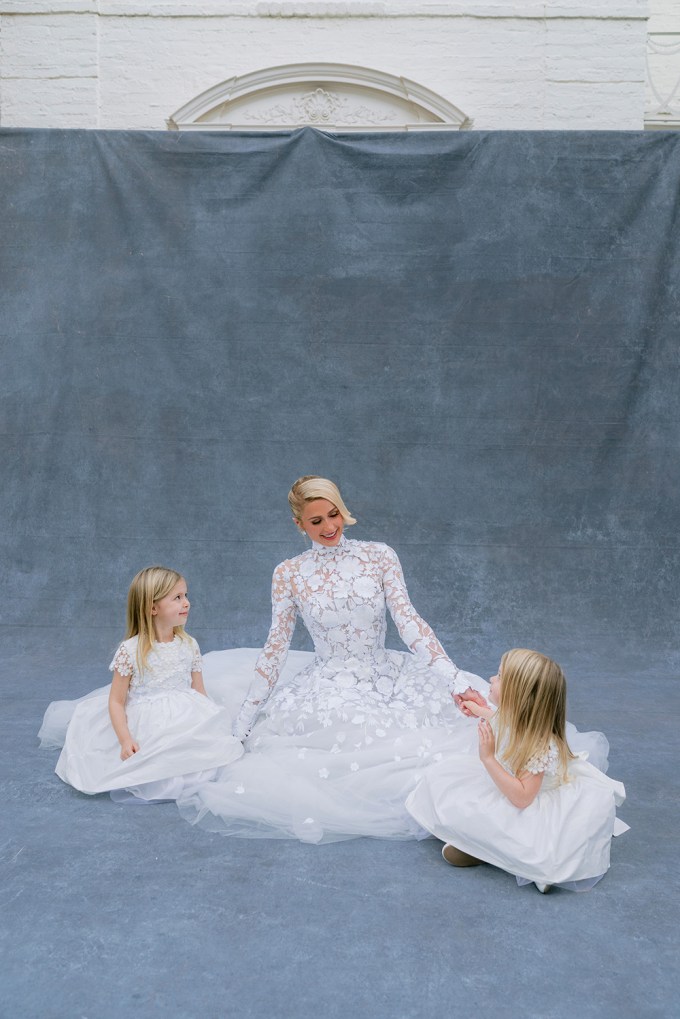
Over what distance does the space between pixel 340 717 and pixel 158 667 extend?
23.9 inches

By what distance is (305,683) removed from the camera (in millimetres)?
3264

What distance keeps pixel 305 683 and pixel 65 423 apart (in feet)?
6.99

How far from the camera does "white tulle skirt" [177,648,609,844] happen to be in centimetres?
272

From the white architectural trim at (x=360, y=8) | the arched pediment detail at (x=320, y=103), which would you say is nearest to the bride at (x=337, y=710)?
the arched pediment detail at (x=320, y=103)

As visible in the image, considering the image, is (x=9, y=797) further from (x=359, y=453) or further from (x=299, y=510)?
(x=359, y=453)

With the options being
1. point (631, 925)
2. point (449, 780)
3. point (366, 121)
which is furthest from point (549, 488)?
point (366, 121)

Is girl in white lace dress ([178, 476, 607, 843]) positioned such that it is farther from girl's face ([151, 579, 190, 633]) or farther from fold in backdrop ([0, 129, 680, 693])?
fold in backdrop ([0, 129, 680, 693])

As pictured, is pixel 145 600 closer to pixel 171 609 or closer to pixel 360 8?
pixel 171 609

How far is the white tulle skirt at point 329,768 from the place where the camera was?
272 cm

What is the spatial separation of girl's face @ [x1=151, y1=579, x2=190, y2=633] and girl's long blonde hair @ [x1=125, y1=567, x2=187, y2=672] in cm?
1

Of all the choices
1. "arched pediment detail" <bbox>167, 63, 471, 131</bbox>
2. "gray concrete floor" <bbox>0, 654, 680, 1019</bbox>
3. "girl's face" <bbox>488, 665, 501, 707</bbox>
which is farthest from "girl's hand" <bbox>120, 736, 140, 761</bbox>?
"arched pediment detail" <bbox>167, 63, 471, 131</bbox>

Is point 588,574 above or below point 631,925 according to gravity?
above

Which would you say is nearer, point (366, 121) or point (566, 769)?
point (566, 769)

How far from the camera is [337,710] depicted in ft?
9.95
